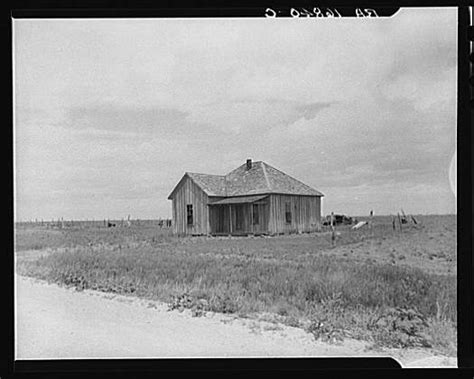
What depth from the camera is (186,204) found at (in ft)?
5.83

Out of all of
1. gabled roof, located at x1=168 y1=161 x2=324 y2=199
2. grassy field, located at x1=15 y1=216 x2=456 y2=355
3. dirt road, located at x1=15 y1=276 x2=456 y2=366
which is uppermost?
gabled roof, located at x1=168 y1=161 x2=324 y2=199

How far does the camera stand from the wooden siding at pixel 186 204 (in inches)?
69.2

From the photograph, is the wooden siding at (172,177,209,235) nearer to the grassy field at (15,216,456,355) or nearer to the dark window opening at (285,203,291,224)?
the grassy field at (15,216,456,355)

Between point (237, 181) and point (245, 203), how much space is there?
8 cm

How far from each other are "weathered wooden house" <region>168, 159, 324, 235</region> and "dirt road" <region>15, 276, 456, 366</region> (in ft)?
0.82

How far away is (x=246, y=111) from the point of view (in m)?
1.75

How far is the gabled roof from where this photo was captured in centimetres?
175

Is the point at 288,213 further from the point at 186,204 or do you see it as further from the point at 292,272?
the point at 186,204

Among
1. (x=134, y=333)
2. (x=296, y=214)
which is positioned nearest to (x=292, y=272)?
(x=296, y=214)

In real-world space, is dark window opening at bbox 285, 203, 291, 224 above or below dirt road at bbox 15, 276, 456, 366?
above

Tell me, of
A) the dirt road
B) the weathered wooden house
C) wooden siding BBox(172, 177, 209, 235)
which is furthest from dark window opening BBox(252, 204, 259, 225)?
the dirt road

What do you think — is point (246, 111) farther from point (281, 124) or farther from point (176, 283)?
point (176, 283)

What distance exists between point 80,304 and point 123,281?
13 centimetres

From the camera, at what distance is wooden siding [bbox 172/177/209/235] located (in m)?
1.76
